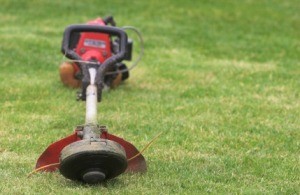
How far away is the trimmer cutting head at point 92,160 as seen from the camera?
4.10m

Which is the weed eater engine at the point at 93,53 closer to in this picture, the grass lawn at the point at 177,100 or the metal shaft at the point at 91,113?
the grass lawn at the point at 177,100

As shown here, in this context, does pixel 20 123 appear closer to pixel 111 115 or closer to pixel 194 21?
pixel 111 115

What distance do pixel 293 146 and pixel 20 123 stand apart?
2196 millimetres

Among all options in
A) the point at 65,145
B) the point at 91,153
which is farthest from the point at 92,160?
the point at 65,145

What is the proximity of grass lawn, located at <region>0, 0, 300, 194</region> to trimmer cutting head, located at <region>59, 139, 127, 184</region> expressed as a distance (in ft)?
0.36

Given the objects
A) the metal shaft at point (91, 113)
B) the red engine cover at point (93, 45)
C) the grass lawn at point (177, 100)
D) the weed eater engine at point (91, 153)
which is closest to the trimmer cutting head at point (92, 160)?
the weed eater engine at point (91, 153)

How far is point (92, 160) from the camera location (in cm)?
414

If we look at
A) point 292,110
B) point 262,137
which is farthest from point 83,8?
point 262,137

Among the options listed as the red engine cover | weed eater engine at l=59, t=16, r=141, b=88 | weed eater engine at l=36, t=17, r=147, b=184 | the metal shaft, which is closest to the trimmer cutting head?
weed eater engine at l=36, t=17, r=147, b=184

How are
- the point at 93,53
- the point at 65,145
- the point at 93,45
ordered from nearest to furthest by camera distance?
the point at 65,145 < the point at 93,53 < the point at 93,45

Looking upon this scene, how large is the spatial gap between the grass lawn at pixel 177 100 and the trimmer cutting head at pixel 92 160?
0.11 metres

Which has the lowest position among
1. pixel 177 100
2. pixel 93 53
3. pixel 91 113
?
pixel 177 100

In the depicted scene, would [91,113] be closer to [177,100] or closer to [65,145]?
[65,145]

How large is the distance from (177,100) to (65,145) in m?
2.79
